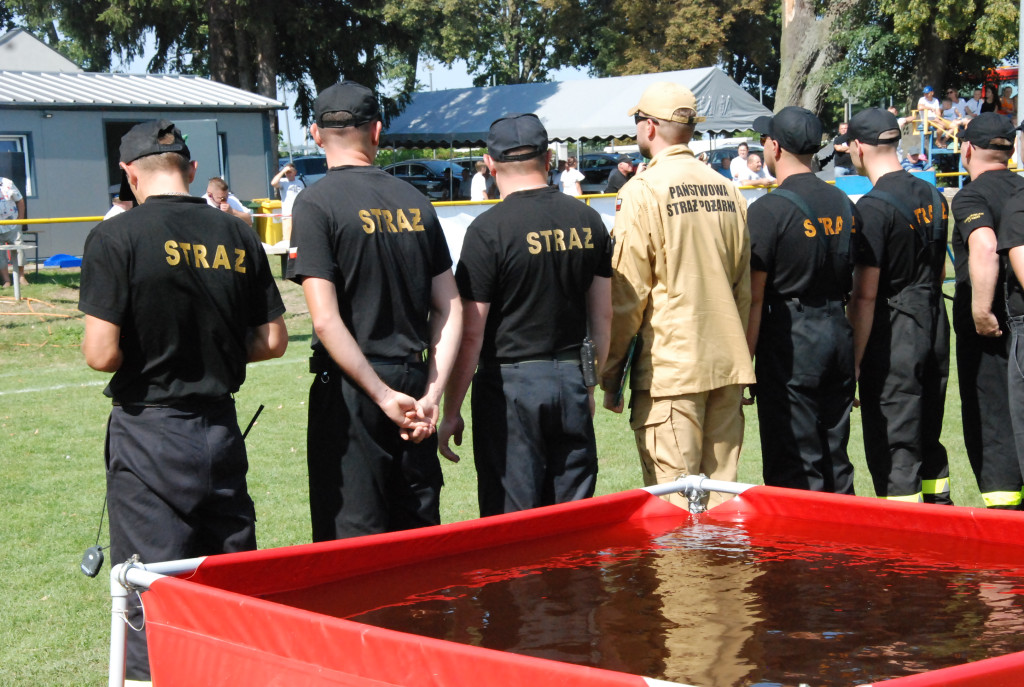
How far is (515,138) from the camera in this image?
4.28m

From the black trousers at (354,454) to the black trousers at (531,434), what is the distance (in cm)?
38

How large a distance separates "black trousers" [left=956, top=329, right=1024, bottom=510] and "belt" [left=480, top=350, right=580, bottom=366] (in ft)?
8.31

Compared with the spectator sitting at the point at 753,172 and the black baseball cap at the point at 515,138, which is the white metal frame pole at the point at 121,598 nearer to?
the black baseball cap at the point at 515,138

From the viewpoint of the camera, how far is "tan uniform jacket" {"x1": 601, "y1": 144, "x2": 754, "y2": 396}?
4.53m

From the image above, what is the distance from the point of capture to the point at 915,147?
89.3 feet

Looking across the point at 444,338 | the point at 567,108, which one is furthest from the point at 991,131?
the point at 567,108

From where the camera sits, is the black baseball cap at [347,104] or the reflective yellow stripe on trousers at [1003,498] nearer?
the black baseball cap at [347,104]

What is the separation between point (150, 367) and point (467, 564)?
3.96 ft

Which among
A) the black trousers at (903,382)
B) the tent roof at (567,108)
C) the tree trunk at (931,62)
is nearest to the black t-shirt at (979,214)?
the black trousers at (903,382)

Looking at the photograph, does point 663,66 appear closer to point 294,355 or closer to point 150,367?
point 294,355

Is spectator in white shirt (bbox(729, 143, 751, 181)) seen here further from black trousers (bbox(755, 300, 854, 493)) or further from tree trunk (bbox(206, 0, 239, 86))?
black trousers (bbox(755, 300, 854, 493))

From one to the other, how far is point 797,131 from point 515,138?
158cm

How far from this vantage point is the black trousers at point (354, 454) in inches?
154

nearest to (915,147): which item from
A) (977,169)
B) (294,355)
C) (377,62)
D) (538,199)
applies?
(377,62)
